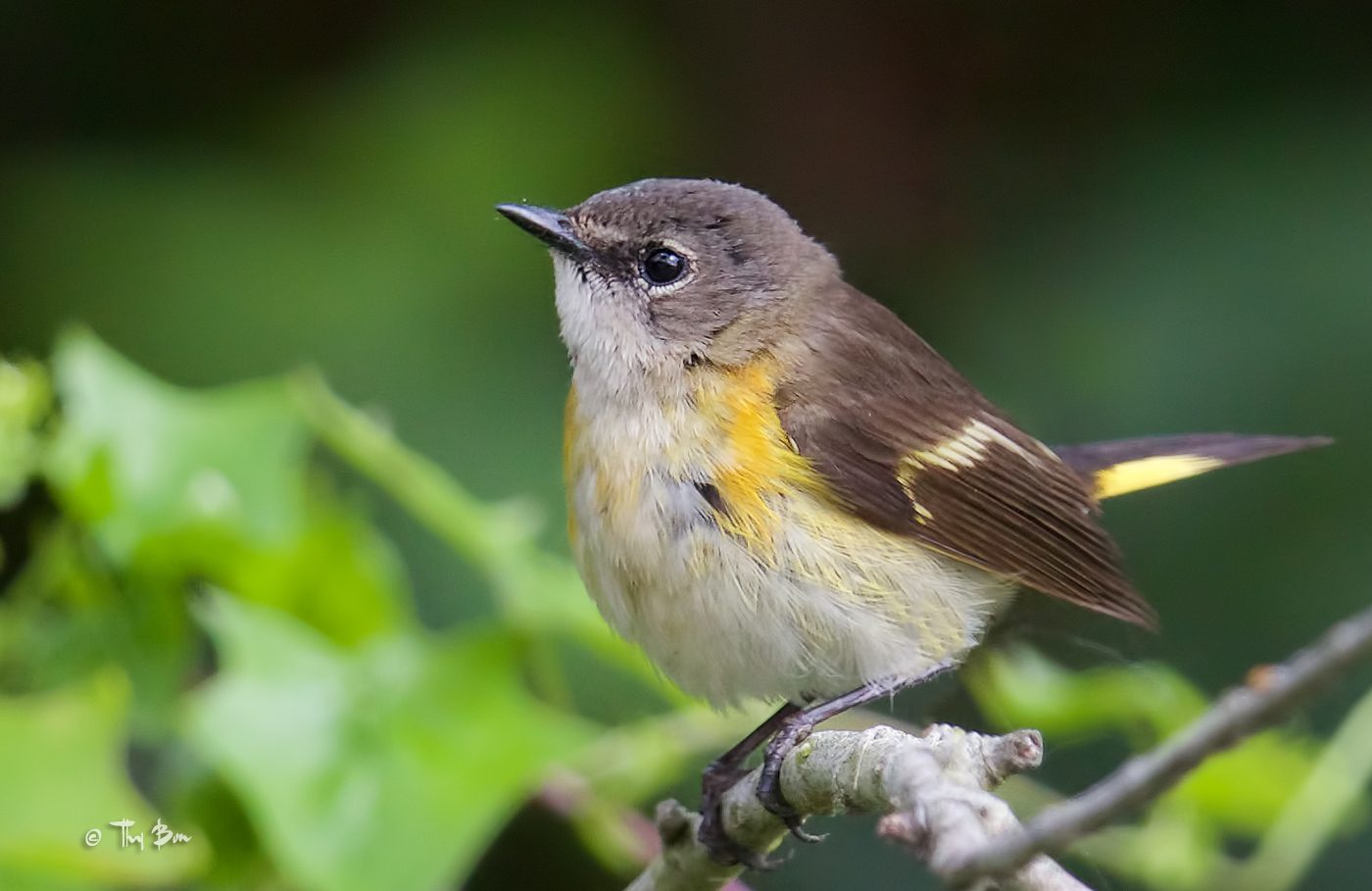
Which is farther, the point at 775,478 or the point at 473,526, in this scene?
the point at 473,526

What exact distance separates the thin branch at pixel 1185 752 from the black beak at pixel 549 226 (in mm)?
1501

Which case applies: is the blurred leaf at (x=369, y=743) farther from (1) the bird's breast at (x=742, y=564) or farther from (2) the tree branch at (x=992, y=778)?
(2) the tree branch at (x=992, y=778)

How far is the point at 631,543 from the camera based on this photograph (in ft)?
6.54

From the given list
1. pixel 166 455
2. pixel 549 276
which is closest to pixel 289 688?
pixel 166 455

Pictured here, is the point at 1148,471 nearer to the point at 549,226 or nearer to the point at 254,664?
the point at 549,226

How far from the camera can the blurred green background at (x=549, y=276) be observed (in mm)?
2320

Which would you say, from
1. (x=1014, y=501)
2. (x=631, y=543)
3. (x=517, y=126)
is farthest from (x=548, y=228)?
(x=517, y=126)

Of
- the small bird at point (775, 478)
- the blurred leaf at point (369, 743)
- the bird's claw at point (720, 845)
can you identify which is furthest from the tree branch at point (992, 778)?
the blurred leaf at point (369, 743)

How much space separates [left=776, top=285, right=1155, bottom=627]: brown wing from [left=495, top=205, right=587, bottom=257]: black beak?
0.36 metres

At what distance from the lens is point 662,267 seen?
7.70 ft

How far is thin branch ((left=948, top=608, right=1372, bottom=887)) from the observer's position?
2.66 feet

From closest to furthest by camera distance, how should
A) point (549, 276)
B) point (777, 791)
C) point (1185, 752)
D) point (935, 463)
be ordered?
point (1185, 752), point (777, 791), point (935, 463), point (549, 276)

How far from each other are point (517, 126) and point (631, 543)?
1.86 m

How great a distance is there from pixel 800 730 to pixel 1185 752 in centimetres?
95
